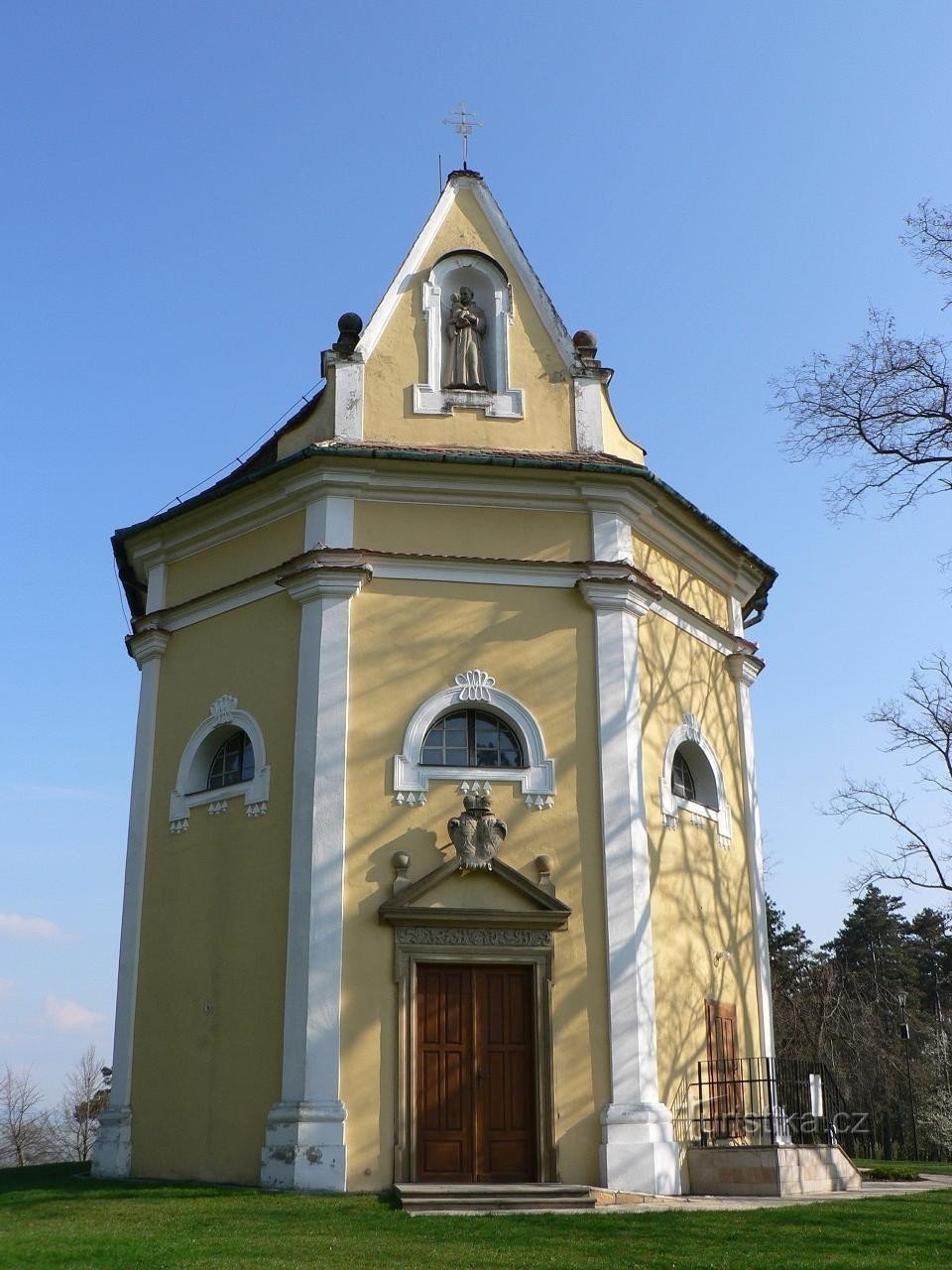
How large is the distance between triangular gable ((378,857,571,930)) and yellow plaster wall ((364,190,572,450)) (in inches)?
214

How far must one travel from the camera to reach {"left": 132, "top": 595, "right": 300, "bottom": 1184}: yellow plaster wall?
1453 centimetres

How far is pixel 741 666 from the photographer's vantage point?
19.0 metres

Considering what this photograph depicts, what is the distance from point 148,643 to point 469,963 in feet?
21.3

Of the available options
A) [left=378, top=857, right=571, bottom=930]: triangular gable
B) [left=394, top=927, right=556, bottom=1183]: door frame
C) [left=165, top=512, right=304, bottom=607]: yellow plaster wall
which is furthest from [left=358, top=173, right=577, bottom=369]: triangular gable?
[left=394, top=927, right=556, bottom=1183]: door frame

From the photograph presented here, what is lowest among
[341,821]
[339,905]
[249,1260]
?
[249,1260]

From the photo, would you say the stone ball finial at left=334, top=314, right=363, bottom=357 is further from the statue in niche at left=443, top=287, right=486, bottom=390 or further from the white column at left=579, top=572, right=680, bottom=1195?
the white column at left=579, top=572, right=680, bottom=1195

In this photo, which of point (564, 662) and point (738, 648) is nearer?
point (564, 662)

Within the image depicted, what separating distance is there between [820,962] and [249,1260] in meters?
43.8

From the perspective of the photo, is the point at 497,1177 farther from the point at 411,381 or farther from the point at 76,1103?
the point at 76,1103

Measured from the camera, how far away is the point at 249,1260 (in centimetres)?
948

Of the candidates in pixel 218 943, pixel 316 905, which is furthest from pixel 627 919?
pixel 218 943

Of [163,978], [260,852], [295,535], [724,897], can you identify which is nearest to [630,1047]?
[724,897]

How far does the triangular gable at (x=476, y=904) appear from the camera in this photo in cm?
1437

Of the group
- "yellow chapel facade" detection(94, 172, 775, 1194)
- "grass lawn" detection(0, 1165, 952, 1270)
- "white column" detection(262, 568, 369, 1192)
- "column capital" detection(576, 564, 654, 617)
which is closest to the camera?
"grass lawn" detection(0, 1165, 952, 1270)
